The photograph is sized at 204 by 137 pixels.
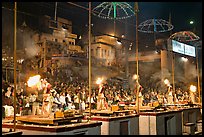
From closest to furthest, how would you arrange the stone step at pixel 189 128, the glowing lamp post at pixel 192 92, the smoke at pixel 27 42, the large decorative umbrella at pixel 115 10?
the large decorative umbrella at pixel 115 10, the stone step at pixel 189 128, the glowing lamp post at pixel 192 92, the smoke at pixel 27 42

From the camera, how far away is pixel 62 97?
7.64 m

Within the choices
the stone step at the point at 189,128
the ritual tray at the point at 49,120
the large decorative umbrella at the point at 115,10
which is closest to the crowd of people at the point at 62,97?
the ritual tray at the point at 49,120

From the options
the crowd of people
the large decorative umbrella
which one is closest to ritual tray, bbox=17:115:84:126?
the crowd of people

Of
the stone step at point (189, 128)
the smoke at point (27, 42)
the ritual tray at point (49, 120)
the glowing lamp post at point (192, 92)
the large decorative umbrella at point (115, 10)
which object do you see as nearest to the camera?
the ritual tray at point (49, 120)

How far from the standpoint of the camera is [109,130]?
5.43 metres

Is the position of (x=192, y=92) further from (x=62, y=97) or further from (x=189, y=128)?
(x=62, y=97)

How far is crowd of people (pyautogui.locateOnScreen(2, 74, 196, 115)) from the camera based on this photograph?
18.0ft

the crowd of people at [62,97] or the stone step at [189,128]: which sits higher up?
the crowd of people at [62,97]

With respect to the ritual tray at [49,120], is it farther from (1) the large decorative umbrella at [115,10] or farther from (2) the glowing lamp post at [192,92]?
(2) the glowing lamp post at [192,92]

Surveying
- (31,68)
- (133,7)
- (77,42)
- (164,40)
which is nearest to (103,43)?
(77,42)

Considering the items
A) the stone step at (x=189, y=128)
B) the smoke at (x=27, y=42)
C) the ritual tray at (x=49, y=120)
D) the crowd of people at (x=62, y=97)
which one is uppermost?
the smoke at (x=27, y=42)

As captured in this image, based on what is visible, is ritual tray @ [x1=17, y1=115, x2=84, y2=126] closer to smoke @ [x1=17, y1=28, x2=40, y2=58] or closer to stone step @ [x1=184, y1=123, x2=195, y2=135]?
stone step @ [x1=184, y1=123, x2=195, y2=135]

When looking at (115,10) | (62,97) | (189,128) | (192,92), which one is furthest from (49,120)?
(192,92)

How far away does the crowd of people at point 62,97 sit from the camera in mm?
5492
